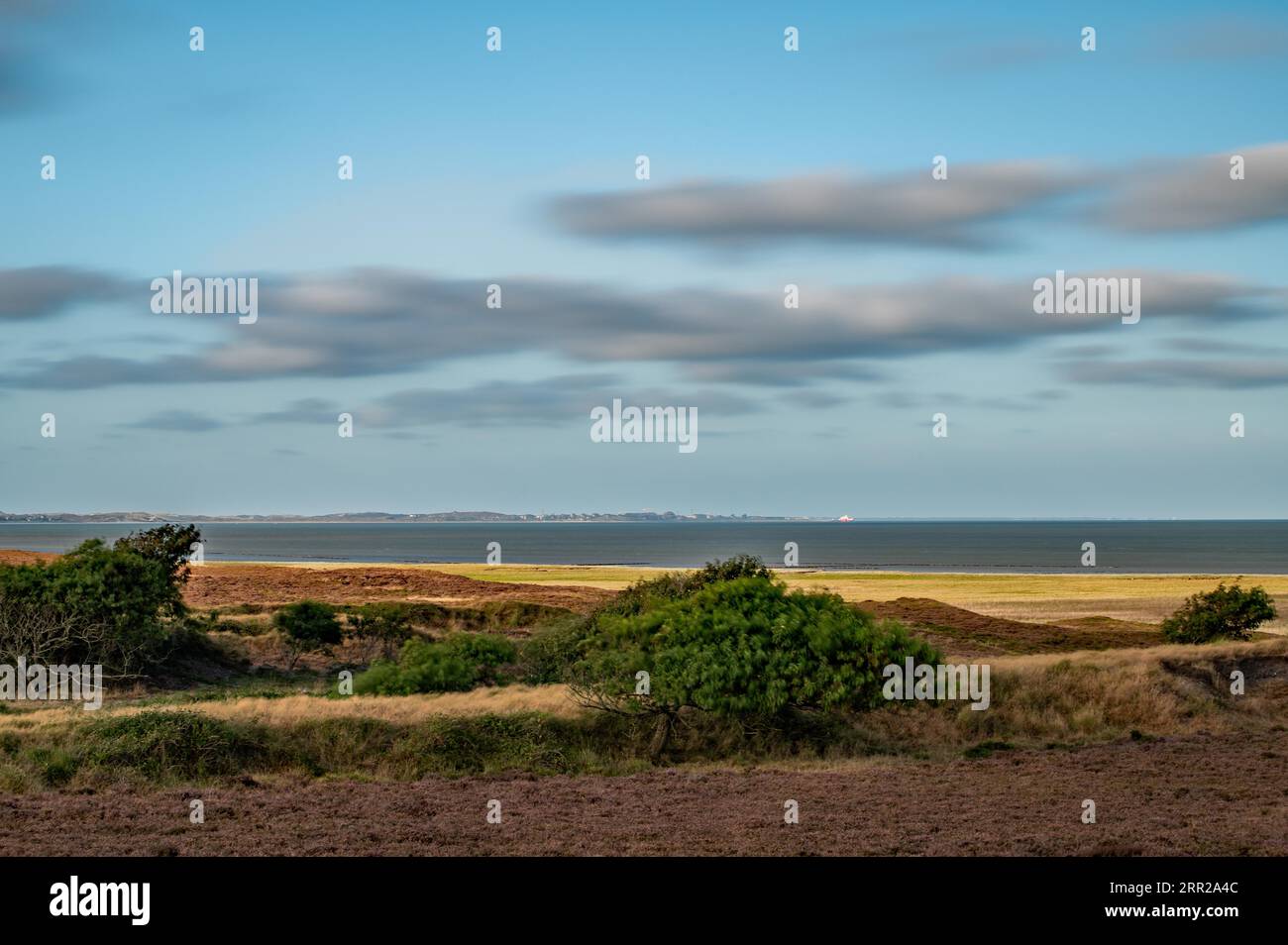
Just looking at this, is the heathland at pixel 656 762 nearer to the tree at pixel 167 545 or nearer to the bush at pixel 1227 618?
the bush at pixel 1227 618

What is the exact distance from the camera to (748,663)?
963 inches

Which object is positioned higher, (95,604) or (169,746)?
(95,604)

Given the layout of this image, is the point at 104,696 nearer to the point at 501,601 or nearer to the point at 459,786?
the point at 459,786

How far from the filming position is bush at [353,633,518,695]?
3075cm

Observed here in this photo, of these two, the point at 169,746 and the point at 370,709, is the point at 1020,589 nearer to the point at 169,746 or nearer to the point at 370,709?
the point at 370,709

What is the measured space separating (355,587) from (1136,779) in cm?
7583

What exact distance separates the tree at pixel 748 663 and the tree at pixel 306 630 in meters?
26.4

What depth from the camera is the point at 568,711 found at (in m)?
25.1

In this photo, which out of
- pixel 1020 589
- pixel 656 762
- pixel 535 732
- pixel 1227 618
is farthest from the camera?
pixel 1020 589

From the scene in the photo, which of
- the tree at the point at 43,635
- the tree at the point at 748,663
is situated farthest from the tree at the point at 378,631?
the tree at the point at 748,663

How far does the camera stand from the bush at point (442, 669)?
30750 millimetres

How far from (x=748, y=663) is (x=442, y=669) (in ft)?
35.4

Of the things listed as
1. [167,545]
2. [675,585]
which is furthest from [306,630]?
[675,585]
